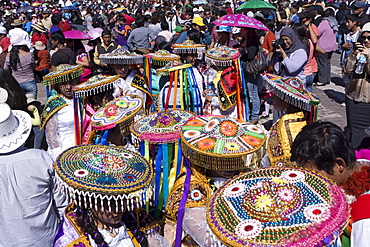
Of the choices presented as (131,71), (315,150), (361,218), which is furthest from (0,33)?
(361,218)

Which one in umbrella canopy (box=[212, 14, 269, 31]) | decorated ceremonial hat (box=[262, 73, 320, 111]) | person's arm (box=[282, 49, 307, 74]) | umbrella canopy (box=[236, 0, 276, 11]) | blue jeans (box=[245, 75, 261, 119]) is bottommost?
blue jeans (box=[245, 75, 261, 119])

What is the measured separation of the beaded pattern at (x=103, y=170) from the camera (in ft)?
7.02

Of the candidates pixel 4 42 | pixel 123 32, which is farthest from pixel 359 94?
pixel 123 32

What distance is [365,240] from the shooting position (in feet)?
5.75

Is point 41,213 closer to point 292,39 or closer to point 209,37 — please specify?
point 292,39

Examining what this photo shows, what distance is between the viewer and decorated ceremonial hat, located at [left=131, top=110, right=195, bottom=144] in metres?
3.46

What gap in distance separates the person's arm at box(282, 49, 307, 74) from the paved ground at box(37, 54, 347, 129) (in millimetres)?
1538

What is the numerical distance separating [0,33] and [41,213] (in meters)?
7.27

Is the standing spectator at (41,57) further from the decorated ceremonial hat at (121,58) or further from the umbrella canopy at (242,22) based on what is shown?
the umbrella canopy at (242,22)

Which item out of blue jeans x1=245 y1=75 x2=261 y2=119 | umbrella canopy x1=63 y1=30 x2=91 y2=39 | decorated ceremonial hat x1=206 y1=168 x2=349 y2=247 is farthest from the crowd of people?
umbrella canopy x1=63 y1=30 x2=91 y2=39

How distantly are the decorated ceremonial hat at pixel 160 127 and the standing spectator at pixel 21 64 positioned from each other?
421 cm

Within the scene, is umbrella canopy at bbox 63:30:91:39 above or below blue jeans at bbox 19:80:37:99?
above

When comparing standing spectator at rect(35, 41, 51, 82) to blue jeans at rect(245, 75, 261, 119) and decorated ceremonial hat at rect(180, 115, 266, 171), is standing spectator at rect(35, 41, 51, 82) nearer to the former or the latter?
blue jeans at rect(245, 75, 261, 119)

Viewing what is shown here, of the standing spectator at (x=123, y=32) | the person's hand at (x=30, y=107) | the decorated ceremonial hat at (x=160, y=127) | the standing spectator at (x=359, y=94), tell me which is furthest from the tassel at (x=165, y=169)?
the standing spectator at (x=123, y=32)
